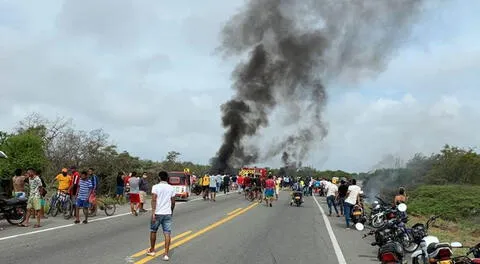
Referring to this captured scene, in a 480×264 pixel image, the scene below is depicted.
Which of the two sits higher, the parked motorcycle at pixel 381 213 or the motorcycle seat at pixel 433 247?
the parked motorcycle at pixel 381 213

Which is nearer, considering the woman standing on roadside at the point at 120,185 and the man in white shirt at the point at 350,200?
the man in white shirt at the point at 350,200

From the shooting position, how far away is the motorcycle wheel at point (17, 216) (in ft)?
49.7

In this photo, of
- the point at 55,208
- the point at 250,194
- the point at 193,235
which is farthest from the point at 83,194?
the point at 250,194

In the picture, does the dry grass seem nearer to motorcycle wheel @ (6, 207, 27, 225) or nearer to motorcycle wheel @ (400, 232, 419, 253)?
motorcycle wheel @ (400, 232, 419, 253)

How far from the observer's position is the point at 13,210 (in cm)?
1516

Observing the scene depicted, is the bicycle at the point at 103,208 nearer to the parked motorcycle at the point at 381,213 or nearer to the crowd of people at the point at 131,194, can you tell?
the crowd of people at the point at 131,194

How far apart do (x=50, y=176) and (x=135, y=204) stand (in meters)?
11.6

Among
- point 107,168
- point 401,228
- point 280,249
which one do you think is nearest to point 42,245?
point 280,249

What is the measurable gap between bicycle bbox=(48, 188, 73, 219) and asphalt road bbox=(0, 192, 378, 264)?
858mm

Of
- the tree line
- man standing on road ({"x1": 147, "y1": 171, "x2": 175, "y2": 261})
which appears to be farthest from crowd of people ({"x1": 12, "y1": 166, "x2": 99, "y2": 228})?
the tree line

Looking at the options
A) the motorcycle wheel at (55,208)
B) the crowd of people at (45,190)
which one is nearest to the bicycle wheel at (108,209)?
the crowd of people at (45,190)

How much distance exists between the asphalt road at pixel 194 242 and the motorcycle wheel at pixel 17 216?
11.5 inches

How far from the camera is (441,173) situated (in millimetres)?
55000

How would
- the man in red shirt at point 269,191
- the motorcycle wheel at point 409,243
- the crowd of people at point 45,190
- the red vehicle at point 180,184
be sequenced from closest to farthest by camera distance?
the motorcycle wheel at point 409,243, the crowd of people at point 45,190, the man in red shirt at point 269,191, the red vehicle at point 180,184
